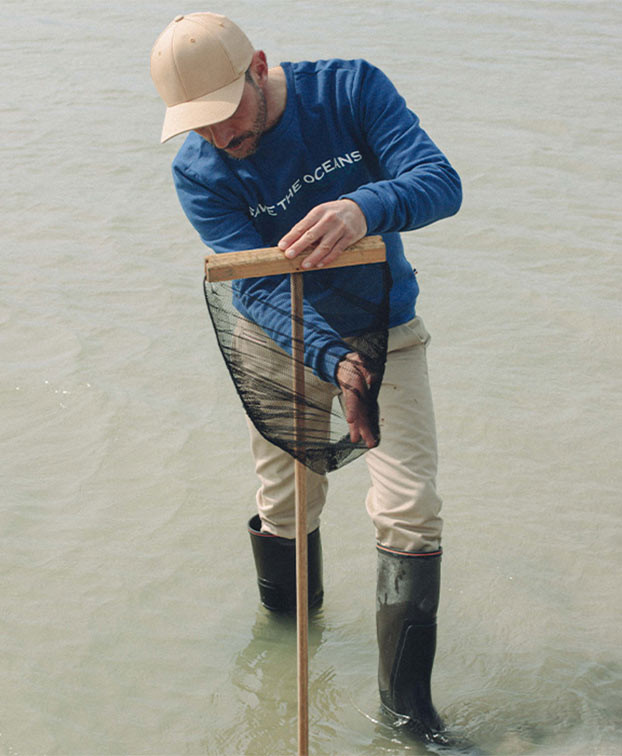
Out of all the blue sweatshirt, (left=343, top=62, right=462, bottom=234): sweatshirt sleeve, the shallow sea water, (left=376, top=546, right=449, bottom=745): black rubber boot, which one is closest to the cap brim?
the blue sweatshirt

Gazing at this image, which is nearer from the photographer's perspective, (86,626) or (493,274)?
(86,626)

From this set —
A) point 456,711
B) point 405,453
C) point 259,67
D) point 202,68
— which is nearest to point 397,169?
point 259,67

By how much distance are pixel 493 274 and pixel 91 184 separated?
2854mm

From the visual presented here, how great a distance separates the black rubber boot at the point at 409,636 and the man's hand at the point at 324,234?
946mm

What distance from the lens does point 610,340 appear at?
501 centimetres

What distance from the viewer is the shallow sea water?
312 cm

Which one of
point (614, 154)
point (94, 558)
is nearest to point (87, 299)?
point (94, 558)

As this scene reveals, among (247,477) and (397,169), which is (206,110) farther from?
(247,477)

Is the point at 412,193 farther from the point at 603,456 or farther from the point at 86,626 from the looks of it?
the point at 603,456

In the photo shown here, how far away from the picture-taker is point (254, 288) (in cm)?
274

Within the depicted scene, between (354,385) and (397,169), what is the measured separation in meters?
0.57

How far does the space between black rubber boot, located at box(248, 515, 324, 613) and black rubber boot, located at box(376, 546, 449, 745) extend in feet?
1.32

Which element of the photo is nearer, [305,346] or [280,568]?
[305,346]

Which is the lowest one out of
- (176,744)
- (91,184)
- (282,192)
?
(176,744)
